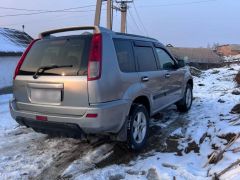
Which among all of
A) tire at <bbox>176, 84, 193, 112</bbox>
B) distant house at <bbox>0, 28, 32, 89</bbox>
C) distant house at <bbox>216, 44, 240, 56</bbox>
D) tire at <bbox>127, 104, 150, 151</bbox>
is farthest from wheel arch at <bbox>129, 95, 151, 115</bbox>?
distant house at <bbox>216, 44, 240, 56</bbox>

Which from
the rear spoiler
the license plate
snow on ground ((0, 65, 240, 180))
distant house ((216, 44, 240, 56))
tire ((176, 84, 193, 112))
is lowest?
distant house ((216, 44, 240, 56))

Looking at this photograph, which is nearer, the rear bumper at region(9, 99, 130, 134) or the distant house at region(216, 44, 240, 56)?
the rear bumper at region(9, 99, 130, 134)

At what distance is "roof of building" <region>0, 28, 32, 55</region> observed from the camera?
2075 centimetres

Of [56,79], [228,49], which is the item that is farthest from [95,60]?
[228,49]

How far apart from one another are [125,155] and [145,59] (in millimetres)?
1760

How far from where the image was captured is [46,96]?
5.17 metres

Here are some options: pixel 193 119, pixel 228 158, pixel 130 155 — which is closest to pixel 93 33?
pixel 130 155

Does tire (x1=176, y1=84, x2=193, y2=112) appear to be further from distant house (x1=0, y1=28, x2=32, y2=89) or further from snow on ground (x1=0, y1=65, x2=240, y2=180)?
distant house (x1=0, y1=28, x2=32, y2=89)

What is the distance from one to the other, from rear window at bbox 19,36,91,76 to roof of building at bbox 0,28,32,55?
15.1 metres

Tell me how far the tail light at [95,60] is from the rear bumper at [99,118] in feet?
1.34

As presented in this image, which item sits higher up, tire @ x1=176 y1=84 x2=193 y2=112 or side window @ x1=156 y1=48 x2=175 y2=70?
side window @ x1=156 y1=48 x2=175 y2=70

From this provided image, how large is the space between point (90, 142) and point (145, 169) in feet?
4.93

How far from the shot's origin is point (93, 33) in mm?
5121

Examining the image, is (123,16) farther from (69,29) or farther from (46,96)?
(46,96)
